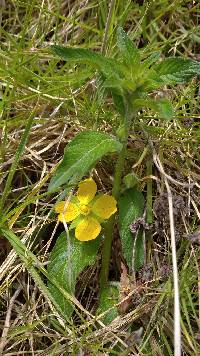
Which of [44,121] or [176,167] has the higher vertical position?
[44,121]

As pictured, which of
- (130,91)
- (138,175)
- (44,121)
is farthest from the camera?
(44,121)

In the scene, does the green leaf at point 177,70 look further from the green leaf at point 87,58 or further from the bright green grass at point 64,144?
the bright green grass at point 64,144

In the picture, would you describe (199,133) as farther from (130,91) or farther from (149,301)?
(149,301)

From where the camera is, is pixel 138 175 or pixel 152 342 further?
pixel 138 175

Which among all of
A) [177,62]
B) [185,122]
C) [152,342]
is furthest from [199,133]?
[152,342]

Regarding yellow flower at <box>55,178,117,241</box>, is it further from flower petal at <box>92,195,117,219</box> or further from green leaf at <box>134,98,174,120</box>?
green leaf at <box>134,98,174,120</box>

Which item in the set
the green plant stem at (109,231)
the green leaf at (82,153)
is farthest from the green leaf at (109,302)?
the green leaf at (82,153)

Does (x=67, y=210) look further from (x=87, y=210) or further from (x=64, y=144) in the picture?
(x=64, y=144)
